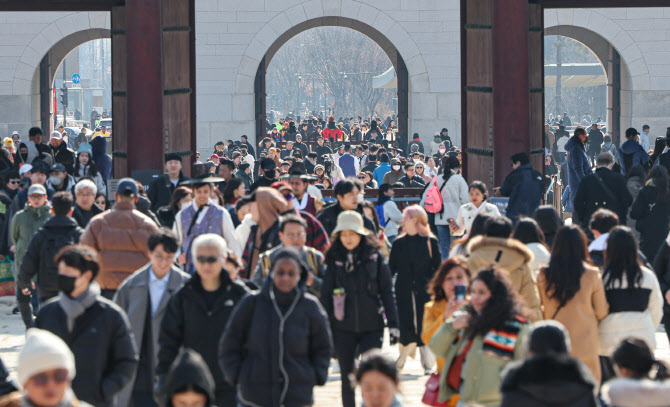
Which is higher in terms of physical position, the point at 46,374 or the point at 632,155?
the point at 632,155

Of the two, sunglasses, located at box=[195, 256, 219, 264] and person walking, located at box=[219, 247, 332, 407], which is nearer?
person walking, located at box=[219, 247, 332, 407]

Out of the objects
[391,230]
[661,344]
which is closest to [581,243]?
[661,344]

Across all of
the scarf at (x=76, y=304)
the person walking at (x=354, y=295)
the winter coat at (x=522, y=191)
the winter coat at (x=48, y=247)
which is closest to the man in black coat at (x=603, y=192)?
the winter coat at (x=522, y=191)

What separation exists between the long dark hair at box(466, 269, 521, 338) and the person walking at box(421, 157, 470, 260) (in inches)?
294

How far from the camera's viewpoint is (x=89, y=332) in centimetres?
608

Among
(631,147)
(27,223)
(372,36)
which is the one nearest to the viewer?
(27,223)

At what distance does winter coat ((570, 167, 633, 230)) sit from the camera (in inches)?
484

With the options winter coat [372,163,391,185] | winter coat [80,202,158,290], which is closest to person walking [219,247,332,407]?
winter coat [80,202,158,290]

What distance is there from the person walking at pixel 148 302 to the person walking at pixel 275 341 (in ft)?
3.15

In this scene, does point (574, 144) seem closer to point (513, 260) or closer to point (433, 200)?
point (433, 200)

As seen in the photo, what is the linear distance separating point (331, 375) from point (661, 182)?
14.2 ft

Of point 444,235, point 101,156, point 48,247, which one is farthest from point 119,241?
point 101,156

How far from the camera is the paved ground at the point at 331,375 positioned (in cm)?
878

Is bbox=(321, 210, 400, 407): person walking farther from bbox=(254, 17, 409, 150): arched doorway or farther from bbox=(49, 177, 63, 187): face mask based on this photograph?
bbox=(254, 17, 409, 150): arched doorway
